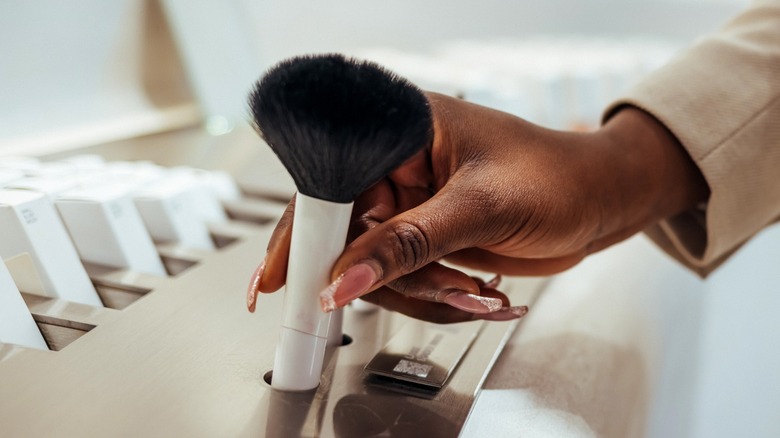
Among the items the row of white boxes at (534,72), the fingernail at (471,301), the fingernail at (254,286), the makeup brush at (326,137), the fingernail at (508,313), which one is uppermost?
the makeup brush at (326,137)

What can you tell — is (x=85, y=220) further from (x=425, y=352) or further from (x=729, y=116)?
(x=729, y=116)

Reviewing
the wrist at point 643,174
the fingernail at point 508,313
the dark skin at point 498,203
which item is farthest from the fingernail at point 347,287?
the wrist at point 643,174

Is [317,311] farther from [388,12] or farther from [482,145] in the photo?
[388,12]

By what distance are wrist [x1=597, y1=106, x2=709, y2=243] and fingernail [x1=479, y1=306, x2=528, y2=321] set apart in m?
0.14

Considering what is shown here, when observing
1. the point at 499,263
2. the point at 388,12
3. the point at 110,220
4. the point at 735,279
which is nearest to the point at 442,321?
the point at 499,263

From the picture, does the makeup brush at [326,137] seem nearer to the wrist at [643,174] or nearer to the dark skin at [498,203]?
the dark skin at [498,203]

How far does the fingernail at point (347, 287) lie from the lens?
30 centimetres

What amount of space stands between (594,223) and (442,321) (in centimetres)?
13

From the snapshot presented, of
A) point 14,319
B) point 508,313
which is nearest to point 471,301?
point 508,313

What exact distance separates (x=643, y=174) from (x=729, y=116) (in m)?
0.10

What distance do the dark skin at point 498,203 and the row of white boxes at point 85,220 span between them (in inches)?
5.4

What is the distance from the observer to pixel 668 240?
65 cm

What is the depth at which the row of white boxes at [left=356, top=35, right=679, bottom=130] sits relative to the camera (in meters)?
0.90

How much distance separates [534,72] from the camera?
1.08 metres
